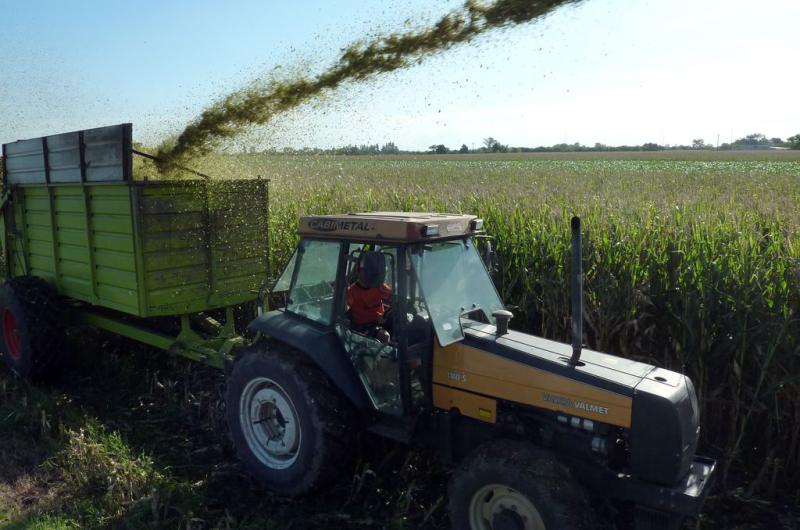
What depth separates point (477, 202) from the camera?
7930mm

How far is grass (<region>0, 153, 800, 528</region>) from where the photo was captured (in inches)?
165

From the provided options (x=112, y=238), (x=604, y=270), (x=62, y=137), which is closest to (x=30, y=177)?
(x=62, y=137)

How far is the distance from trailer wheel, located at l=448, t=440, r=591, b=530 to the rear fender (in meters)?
0.92

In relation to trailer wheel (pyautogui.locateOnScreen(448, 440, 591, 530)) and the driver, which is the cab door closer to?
the driver

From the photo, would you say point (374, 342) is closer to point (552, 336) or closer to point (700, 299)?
point (552, 336)

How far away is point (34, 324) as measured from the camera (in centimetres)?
618

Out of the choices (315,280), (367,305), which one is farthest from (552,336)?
(315,280)

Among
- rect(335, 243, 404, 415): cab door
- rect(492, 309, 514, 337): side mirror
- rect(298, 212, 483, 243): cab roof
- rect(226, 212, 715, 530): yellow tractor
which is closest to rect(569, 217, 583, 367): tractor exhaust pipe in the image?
rect(226, 212, 715, 530): yellow tractor

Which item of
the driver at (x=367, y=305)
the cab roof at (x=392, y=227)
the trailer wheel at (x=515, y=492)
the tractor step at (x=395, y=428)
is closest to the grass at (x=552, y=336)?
the tractor step at (x=395, y=428)

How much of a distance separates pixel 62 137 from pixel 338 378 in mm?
4074

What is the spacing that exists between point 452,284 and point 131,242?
303 cm

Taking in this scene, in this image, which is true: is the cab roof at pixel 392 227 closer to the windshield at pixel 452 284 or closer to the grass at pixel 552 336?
the windshield at pixel 452 284

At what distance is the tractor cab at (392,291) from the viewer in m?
3.71

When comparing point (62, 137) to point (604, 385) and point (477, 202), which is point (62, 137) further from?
point (604, 385)
